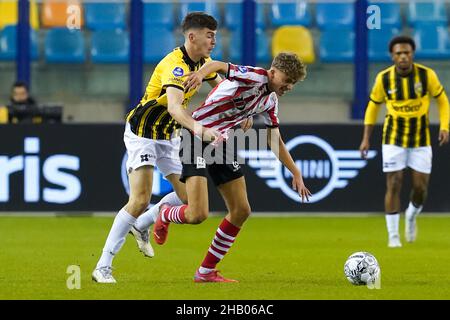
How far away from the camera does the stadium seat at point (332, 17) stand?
779 inches

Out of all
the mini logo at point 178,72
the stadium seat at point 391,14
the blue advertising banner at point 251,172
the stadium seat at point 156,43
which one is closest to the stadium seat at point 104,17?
the stadium seat at point 156,43

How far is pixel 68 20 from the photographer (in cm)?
1912

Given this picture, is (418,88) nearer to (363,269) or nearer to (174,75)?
(363,269)

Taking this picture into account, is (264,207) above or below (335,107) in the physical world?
below

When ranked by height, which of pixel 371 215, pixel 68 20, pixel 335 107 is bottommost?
pixel 371 215

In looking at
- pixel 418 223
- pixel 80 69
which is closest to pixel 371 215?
pixel 418 223

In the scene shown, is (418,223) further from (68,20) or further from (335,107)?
(68,20)

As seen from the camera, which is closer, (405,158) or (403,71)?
(403,71)

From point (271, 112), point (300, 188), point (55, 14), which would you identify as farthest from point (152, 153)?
point (55, 14)

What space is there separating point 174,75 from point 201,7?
10.3 metres

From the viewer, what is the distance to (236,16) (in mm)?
19578

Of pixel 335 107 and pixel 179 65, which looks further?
pixel 335 107

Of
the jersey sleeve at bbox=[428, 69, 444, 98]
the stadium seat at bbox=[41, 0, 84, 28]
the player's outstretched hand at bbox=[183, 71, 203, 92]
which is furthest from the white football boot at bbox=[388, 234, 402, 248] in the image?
the stadium seat at bbox=[41, 0, 84, 28]
